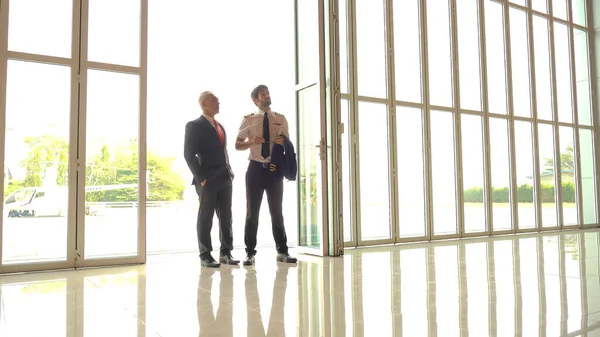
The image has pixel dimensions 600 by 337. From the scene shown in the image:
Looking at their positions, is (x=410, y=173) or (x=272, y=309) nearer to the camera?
(x=272, y=309)

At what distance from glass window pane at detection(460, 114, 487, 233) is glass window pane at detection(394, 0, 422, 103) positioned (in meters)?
1.05

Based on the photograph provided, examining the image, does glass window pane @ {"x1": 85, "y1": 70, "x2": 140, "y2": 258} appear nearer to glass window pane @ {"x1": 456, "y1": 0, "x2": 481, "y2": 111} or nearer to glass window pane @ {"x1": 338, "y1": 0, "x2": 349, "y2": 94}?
glass window pane @ {"x1": 338, "y1": 0, "x2": 349, "y2": 94}

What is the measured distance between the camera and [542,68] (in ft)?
27.4

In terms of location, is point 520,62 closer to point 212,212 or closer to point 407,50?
point 407,50

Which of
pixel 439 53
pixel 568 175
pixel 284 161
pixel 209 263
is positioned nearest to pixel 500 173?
pixel 568 175

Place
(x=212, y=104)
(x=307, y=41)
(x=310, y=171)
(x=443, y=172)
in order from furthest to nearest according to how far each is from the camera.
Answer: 1. (x=443, y=172)
2. (x=307, y=41)
3. (x=310, y=171)
4. (x=212, y=104)

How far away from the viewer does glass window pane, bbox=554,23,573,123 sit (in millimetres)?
8602

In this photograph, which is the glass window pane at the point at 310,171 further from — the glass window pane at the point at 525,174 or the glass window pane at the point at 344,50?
the glass window pane at the point at 525,174

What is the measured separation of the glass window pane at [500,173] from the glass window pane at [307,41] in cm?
364

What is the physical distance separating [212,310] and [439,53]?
562 centimetres

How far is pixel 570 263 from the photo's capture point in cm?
407

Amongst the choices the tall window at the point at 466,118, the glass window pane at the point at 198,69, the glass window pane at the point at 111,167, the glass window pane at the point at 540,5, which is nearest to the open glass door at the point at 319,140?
the tall window at the point at 466,118

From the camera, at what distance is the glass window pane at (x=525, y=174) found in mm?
7676

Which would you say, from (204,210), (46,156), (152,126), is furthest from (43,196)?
(152,126)
